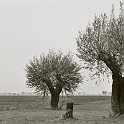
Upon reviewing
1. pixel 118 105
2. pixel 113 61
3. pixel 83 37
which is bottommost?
pixel 118 105

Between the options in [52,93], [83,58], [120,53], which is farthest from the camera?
[52,93]

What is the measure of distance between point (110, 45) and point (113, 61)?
178 cm

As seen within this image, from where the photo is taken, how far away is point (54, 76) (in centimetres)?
5269

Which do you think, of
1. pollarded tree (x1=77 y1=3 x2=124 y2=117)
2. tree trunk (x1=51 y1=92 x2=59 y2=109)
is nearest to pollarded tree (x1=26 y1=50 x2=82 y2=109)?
tree trunk (x1=51 y1=92 x2=59 y2=109)

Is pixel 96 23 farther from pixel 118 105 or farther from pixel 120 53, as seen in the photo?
pixel 118 105

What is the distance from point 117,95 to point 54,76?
23.2 metres

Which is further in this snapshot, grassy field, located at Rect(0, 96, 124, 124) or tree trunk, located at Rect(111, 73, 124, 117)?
tree trunk, located at Rect(111, 73, 124, 117)

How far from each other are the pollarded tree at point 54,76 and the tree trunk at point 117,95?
22.1m

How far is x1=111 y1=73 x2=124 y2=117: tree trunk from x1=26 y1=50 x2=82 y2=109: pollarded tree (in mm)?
22113

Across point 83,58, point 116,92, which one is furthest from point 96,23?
point 116,92

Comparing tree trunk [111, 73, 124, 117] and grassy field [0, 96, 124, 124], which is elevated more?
tree trunk [111, 73, 124, 117]

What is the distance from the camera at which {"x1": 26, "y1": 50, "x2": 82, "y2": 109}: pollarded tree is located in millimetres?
52594

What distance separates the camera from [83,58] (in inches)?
1240

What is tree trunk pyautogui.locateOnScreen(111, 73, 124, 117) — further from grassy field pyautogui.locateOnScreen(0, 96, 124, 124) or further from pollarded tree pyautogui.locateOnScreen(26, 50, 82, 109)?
pollarded tree pyautogui.locateOnScreen(26, 50, 82, 109)
